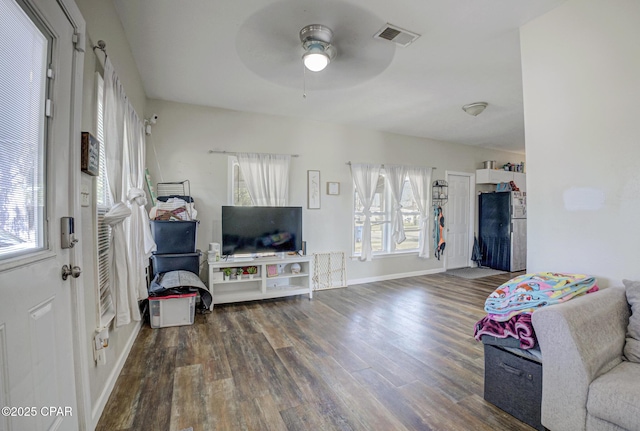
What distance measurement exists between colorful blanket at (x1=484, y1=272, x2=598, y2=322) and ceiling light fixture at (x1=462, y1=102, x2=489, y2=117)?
8.74 ft

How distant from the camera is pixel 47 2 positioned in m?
1.13

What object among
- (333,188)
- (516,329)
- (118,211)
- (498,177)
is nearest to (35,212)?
(118,211)

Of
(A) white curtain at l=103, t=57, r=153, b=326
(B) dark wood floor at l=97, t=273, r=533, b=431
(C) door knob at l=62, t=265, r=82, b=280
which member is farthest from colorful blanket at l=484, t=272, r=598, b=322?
(A) white curtain at l=103, t=57, r=153, b=326

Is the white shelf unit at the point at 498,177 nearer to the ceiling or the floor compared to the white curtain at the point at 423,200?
nearer to the ceiling

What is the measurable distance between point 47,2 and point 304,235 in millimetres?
3684

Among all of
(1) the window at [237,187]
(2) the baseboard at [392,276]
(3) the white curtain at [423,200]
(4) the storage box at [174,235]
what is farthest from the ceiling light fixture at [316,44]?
(3) the white curtain at [423,200]

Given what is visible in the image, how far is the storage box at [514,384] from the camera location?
159 centimetres

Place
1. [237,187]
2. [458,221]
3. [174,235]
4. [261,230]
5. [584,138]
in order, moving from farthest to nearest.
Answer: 1. [458,221]
2. [237,187]
3. [261,230]
4. [174,235]
5. [584,138]

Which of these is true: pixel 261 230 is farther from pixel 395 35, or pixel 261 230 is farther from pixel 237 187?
pixel 395 35

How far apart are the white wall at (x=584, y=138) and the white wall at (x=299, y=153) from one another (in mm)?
2895

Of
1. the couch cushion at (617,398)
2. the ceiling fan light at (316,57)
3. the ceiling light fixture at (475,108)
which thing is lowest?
the couch cushion at (617,398)

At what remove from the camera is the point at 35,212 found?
44.3 inches

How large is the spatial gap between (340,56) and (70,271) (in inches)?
97.2

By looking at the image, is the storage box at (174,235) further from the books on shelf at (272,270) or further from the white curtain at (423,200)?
the white curtain at (423,200)
